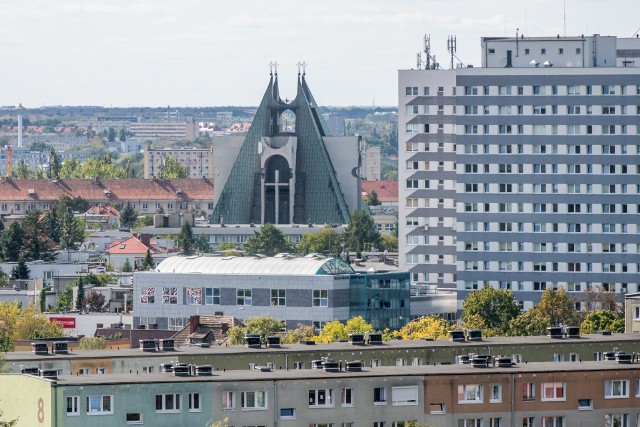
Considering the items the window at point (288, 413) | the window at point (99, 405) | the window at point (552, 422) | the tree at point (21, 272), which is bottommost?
the window at point (552, 422)

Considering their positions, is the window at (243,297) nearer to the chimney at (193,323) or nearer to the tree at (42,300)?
the chimney at (193,323)

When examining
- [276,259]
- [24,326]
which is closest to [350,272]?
[276,259]

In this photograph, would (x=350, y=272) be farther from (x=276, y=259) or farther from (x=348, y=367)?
(x=348, y=367)

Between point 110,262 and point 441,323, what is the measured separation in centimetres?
7665

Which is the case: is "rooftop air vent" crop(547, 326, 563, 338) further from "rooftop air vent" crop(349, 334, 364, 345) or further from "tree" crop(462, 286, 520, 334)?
"tree" crop(462, 286, 520, 334)

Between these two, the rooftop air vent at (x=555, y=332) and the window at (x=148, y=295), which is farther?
the window at (x=148, y=295)

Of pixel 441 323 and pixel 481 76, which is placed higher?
pixel 481 76

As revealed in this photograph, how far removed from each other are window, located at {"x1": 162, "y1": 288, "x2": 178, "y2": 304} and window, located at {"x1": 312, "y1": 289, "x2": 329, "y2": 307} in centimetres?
837

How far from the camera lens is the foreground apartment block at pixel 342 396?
2677 inches

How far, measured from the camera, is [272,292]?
429 ft

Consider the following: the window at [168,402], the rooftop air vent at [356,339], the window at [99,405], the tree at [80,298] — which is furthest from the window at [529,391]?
the tree at [80,298]

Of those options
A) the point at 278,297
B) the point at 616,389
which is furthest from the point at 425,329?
the point at 616,389

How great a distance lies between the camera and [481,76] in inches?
5945

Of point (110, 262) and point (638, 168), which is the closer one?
point (638, 168)
